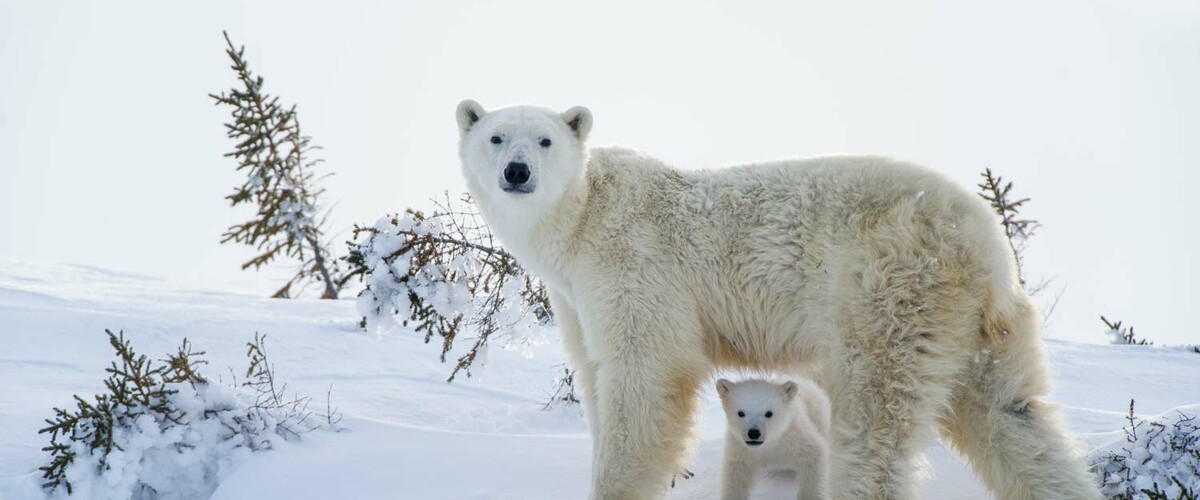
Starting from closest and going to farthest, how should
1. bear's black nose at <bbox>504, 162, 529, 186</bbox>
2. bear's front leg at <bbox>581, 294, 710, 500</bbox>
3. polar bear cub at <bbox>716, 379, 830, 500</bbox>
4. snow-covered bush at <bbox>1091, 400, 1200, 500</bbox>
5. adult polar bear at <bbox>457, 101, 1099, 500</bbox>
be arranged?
adult polar bear at <bbox>457, 101, 1099, 500</bbox> → snow-covered bush at <bbox>1091, 400, 1200, 500</bbox> → bear's front leg at <bbox>581, 294, 710, 500</bbox> → bear's black nose at <bbox>504, 162, 529, 186</bbox> → polar bear cub at <bbox>716, 379, 830, 500</bbox>

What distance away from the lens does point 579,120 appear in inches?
208

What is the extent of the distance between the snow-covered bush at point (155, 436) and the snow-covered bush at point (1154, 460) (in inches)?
168

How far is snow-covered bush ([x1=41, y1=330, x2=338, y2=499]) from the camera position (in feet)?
17.3

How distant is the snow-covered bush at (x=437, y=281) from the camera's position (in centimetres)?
677

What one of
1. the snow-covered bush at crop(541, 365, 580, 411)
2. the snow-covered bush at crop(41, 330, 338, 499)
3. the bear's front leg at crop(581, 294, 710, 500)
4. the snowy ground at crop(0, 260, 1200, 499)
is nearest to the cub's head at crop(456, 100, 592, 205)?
the bear's front leg at crop(581, 294, 710, 500)

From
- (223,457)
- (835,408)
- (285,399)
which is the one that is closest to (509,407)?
(285,399)

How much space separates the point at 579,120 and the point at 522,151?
466 mm

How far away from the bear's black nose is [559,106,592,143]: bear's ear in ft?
1.64

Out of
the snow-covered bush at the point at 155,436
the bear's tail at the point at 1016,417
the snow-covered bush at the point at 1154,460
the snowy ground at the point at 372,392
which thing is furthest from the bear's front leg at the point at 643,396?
the snow-covered bush at the point at 155,436

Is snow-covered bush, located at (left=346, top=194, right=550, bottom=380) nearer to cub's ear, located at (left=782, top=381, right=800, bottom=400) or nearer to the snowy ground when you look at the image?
the snowy ground

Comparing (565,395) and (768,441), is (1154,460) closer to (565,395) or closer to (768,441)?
(768,441)

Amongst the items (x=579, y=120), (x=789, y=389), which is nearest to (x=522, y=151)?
(x=579, y=120)

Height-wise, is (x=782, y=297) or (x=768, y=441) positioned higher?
(x=782, y=297)

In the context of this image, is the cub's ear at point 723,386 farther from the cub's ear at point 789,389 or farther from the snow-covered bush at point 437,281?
the snow-covered bush at point 437,281
